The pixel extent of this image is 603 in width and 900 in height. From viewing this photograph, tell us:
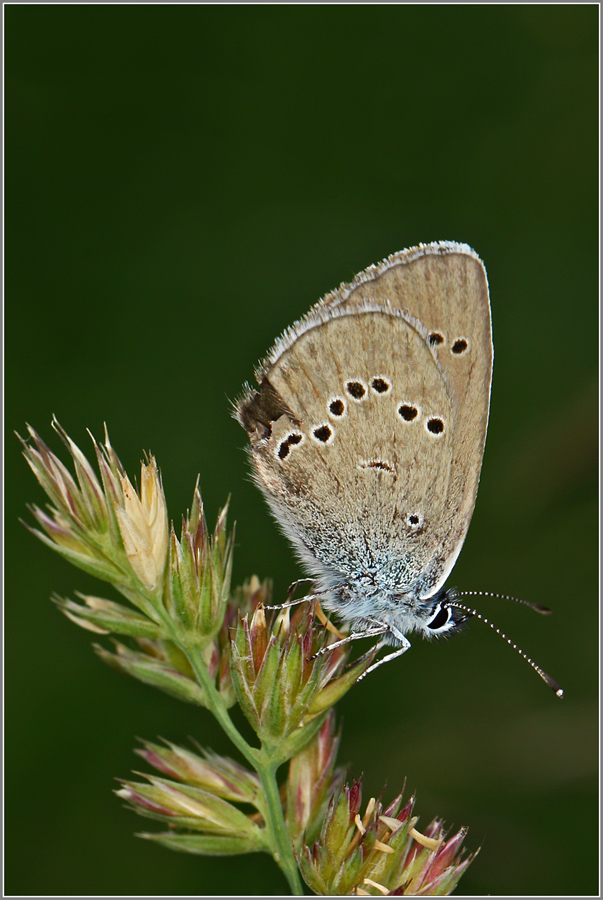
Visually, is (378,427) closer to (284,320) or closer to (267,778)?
(267,778)

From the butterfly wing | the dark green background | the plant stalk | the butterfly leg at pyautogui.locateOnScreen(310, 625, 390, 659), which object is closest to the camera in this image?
the plant stalk

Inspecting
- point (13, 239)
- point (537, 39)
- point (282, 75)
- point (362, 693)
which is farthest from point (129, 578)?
point (537, 39)

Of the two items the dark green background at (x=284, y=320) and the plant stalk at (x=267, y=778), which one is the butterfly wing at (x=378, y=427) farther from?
the dark green background at (x=284, y=320)

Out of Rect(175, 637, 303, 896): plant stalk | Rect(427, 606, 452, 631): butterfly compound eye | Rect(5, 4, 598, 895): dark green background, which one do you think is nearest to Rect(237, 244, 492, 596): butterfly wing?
Rect(427, 606, 452, 631): butterfly compound eye

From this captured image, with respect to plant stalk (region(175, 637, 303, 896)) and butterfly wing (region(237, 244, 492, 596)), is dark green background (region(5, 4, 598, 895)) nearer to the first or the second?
butterfly wing (region(237, 244, 492, 596))

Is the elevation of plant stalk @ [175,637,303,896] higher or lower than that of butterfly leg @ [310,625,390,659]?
lower

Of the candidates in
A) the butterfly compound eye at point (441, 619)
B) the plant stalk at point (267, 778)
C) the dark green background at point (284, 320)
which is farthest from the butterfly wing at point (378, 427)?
the dark green background at point (284, 320)

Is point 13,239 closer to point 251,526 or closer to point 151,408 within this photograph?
point 151,408
